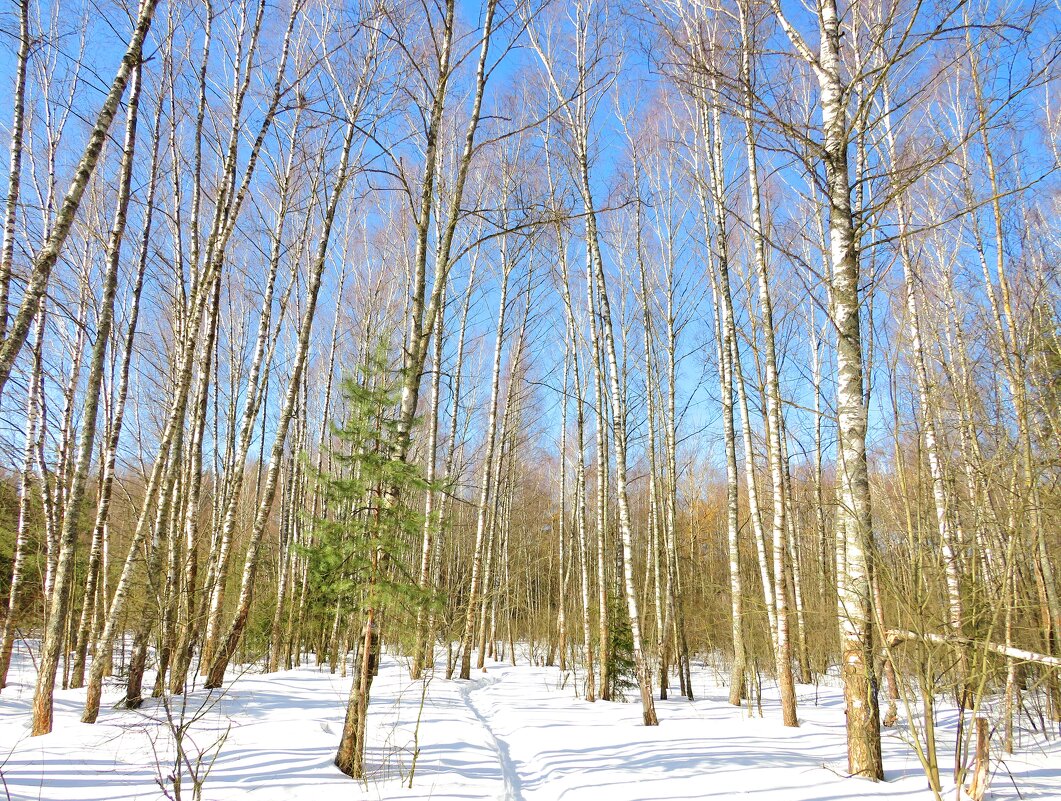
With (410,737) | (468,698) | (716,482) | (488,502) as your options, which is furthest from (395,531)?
(716,482)

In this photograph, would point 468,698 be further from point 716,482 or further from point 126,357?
point 716,482

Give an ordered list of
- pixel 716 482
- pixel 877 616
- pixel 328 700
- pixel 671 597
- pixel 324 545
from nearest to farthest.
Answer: pixel 877 616
pixel 324 545
pixel 328 700
pixel 671 597
pixel 716 482

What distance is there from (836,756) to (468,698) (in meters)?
6.46

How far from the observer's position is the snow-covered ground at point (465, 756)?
384cm

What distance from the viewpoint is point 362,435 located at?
4977mm

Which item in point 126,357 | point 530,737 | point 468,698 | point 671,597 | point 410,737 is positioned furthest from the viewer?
point 671,597

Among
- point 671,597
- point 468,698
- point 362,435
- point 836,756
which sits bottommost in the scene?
point 468,698

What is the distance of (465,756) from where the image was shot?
5.25 meters

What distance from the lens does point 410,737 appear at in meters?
5.96

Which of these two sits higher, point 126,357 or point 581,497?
point 126,357

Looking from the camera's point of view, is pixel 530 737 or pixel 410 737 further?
pixel 530 737

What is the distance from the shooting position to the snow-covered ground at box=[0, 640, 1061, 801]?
12.6 ft

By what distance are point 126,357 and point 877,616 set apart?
8.23 meters

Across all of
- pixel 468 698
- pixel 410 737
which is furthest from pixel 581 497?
pixel 410 737
